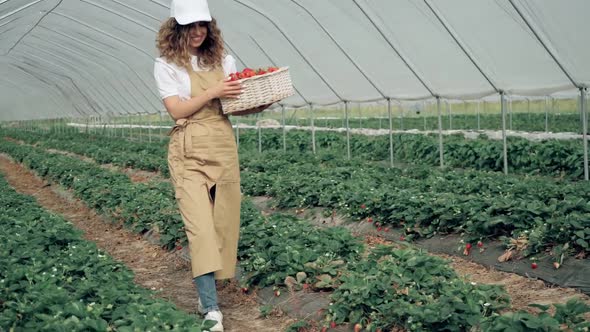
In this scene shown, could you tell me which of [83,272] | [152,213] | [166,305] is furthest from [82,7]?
[166,305]

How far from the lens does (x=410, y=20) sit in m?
10.1

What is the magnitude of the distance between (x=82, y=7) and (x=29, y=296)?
11.8 m

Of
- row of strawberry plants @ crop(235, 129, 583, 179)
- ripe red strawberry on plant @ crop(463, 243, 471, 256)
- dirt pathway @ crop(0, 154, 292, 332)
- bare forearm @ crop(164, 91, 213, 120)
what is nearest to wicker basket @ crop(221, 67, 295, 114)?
bare forearm @ crop(164, 91, 213, 120)

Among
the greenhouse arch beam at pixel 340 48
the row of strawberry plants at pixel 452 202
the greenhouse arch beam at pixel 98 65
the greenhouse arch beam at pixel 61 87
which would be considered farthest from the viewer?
the greenhouse arch beam at pixel 61 87

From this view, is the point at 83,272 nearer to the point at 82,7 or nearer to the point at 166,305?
the point at 166,305

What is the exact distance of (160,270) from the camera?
6.39m

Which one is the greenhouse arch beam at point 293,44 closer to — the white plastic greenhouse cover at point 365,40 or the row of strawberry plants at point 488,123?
the white plastic greenhouse cover at point 365,40

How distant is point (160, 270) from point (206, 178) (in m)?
2.20

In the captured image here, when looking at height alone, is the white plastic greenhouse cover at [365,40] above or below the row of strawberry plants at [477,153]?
above

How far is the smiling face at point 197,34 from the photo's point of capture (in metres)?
4.28

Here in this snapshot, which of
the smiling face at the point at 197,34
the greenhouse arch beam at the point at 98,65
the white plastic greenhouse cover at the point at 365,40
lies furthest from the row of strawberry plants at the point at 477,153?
the smiling face at the point at 197,34

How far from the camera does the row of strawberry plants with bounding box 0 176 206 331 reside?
342 cm

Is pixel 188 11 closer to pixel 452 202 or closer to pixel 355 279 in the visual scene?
pixel 355 279

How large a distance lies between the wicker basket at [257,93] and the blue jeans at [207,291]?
0.99 metres
